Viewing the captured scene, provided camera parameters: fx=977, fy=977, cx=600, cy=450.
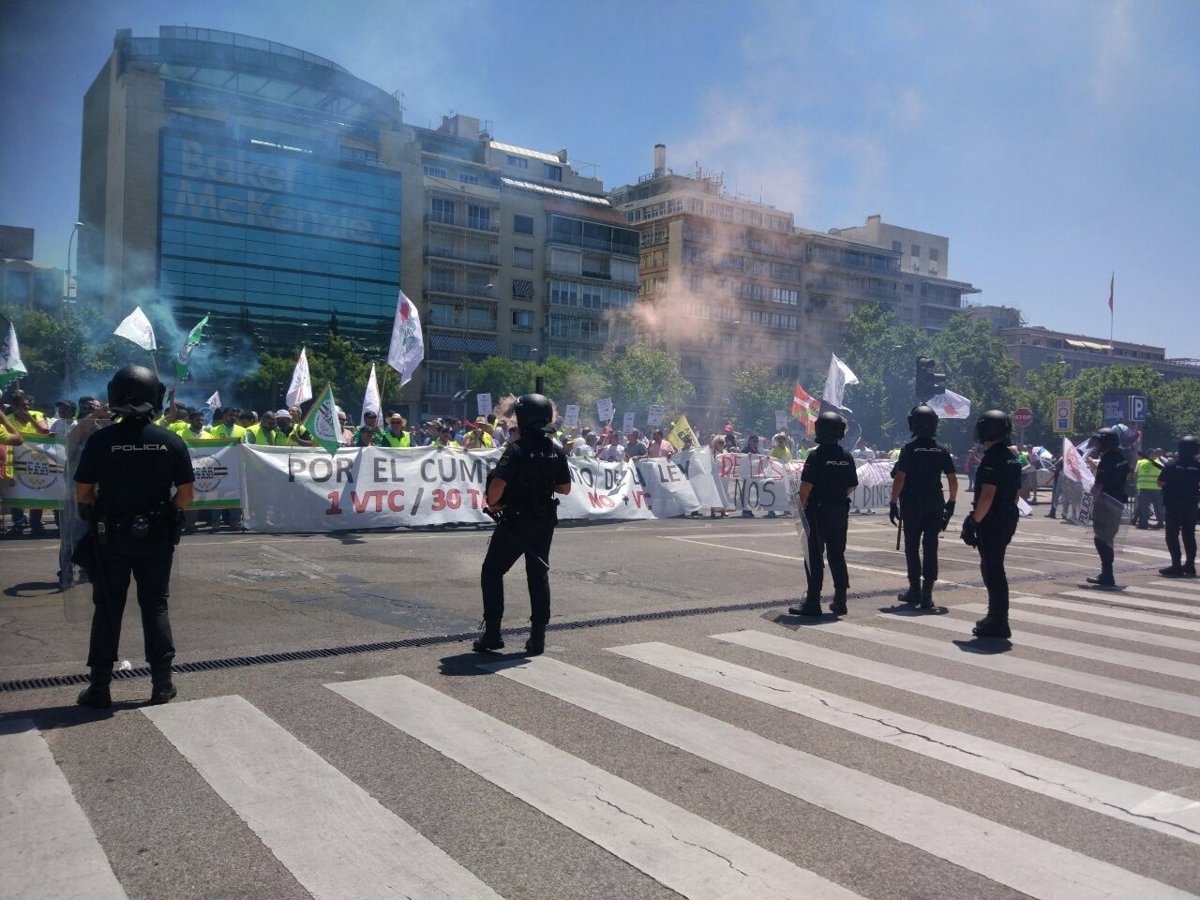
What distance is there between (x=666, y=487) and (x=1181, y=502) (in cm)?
852

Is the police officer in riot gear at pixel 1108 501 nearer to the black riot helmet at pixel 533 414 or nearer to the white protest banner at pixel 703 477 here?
the black riot helmet at pixel 533 414

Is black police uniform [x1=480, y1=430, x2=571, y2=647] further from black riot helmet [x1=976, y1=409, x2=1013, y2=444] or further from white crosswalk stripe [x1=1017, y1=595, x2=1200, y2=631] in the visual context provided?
white crosswalk stripe [x1=1017, y1=595, x2=1200, y2=631]

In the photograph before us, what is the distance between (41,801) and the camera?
388 cm

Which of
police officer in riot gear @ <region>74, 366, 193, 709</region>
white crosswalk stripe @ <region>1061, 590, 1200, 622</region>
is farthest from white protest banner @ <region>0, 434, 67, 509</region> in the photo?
white crosswalk stripe @ <region>1061, 590, 1200, 622</region>

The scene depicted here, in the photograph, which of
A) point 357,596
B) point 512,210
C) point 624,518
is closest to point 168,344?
point 512,210

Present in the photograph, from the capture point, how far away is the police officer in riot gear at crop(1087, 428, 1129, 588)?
35.0 ft

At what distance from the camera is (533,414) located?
6.61 meters

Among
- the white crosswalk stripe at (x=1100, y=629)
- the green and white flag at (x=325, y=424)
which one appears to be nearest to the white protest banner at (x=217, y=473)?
the green and white flag at (x=325, y=424)

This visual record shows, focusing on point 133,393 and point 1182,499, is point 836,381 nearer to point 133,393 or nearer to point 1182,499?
point 1182,499

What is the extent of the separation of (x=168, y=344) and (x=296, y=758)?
50.3m

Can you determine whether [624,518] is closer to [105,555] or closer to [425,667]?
[425,667]

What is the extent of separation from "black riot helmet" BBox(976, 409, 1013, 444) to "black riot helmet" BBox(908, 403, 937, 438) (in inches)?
39.5

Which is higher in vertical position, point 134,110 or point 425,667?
point 134,110

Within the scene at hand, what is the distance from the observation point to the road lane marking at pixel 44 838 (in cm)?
319
